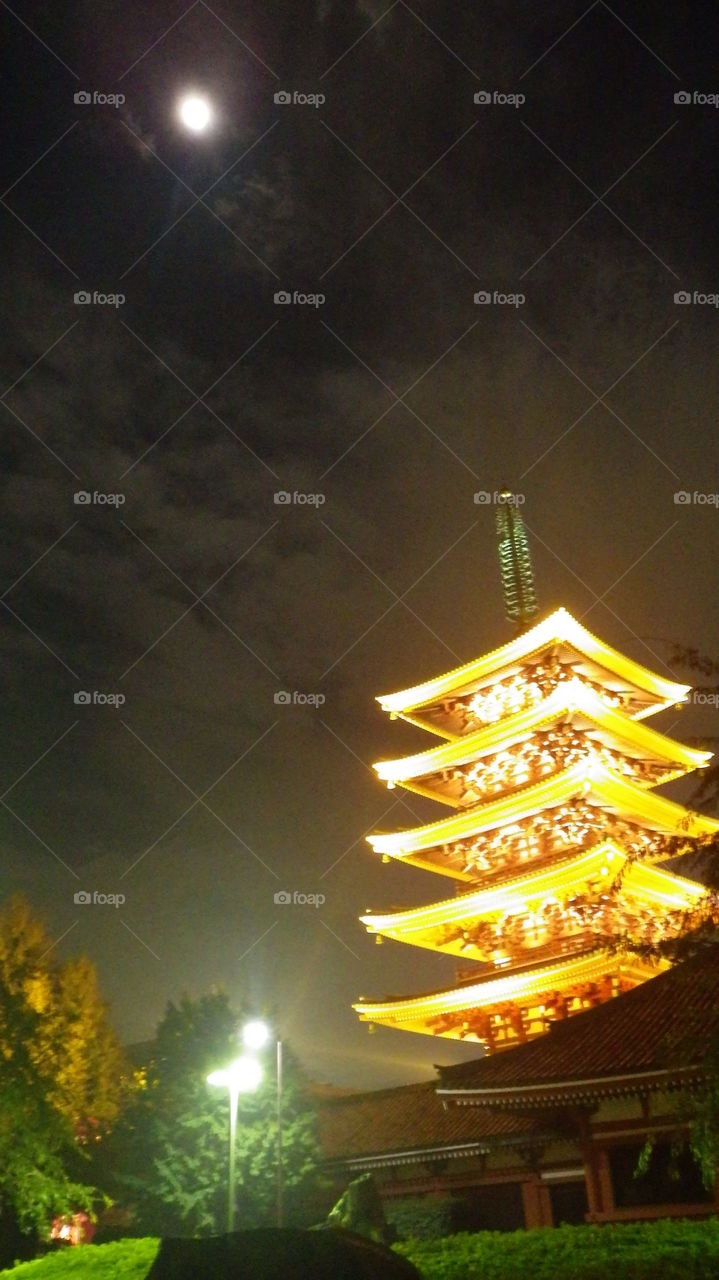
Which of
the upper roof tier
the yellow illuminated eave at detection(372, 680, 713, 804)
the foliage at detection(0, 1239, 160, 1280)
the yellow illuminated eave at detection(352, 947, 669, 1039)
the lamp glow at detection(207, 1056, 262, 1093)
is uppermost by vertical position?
the upper roof tier

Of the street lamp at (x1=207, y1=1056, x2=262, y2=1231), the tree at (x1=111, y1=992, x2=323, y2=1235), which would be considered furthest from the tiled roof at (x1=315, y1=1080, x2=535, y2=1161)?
the street lamp at (x1=207, y1=1056, x2=262, y2=1231)

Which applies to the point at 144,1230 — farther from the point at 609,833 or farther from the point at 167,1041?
the point at 609,833

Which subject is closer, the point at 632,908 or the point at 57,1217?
the point at 632,908

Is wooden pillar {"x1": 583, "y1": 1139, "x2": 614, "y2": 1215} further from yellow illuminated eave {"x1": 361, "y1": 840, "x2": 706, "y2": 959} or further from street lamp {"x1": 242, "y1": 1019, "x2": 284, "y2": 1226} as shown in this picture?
yellow illuminated eave {"x1": 361, "y1": 840, "x2": 706, "y2": 959}

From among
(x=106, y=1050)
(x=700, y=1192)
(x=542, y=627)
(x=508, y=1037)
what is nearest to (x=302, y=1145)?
(x=508, y=1037)

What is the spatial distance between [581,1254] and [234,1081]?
9.27 m

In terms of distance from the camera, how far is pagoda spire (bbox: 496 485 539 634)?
3203 centimetres

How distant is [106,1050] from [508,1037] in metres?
21.7

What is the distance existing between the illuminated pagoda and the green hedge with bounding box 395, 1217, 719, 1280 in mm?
9471

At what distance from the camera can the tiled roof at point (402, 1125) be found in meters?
20.9

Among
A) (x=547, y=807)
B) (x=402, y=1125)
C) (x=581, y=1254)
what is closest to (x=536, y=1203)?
(x=402, y=1125)

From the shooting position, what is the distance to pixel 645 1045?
53.4ft

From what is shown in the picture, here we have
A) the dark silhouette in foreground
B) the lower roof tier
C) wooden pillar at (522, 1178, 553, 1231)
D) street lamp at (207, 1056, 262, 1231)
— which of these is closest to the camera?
the dark silhouette in foreground

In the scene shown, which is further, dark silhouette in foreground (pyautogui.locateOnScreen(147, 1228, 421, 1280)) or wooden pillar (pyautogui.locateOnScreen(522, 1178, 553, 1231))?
wooden pillar (pyautogui.locateOnScreen(522, 1178, 553, 1231))
